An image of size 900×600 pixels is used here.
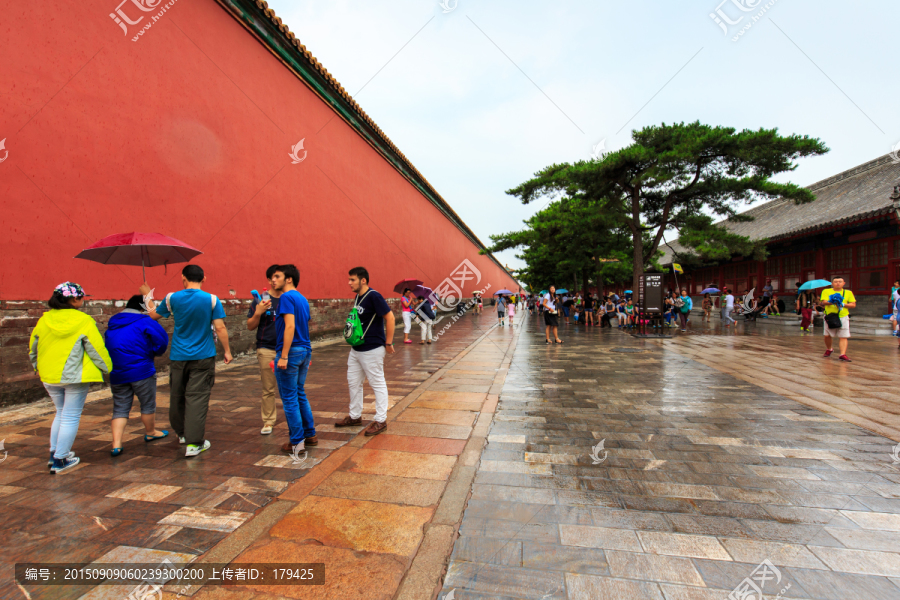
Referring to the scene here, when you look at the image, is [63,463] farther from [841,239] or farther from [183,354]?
[841,239]

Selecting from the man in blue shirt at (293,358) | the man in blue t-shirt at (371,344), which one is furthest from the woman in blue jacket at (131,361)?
the man in blue t-shirt at (371,344)

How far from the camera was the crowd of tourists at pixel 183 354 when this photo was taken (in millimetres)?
3240

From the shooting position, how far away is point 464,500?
8.99ft

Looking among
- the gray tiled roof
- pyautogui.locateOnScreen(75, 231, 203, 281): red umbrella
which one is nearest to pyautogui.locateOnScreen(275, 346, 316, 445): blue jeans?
pyautogui.locateOnScreen(75, 231, 203, 281): red umbrella

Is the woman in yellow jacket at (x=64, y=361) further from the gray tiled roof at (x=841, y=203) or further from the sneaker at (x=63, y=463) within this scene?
the gray tiled roof at (x=841, y=203)

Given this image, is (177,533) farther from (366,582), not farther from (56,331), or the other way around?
(56,331)

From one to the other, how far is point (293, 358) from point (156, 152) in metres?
5.33

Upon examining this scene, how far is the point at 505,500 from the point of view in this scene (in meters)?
2.74

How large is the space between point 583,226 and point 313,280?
422 inches

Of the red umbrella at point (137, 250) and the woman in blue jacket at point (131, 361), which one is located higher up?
the red umbrella at point (137, 250)

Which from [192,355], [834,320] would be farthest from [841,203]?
[192,355]

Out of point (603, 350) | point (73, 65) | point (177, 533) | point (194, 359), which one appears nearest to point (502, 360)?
point (603, 350)

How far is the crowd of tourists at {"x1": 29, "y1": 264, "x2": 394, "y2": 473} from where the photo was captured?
3.24 metres

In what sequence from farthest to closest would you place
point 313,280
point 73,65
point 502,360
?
point 313,280, point 502,360, point 73,65
